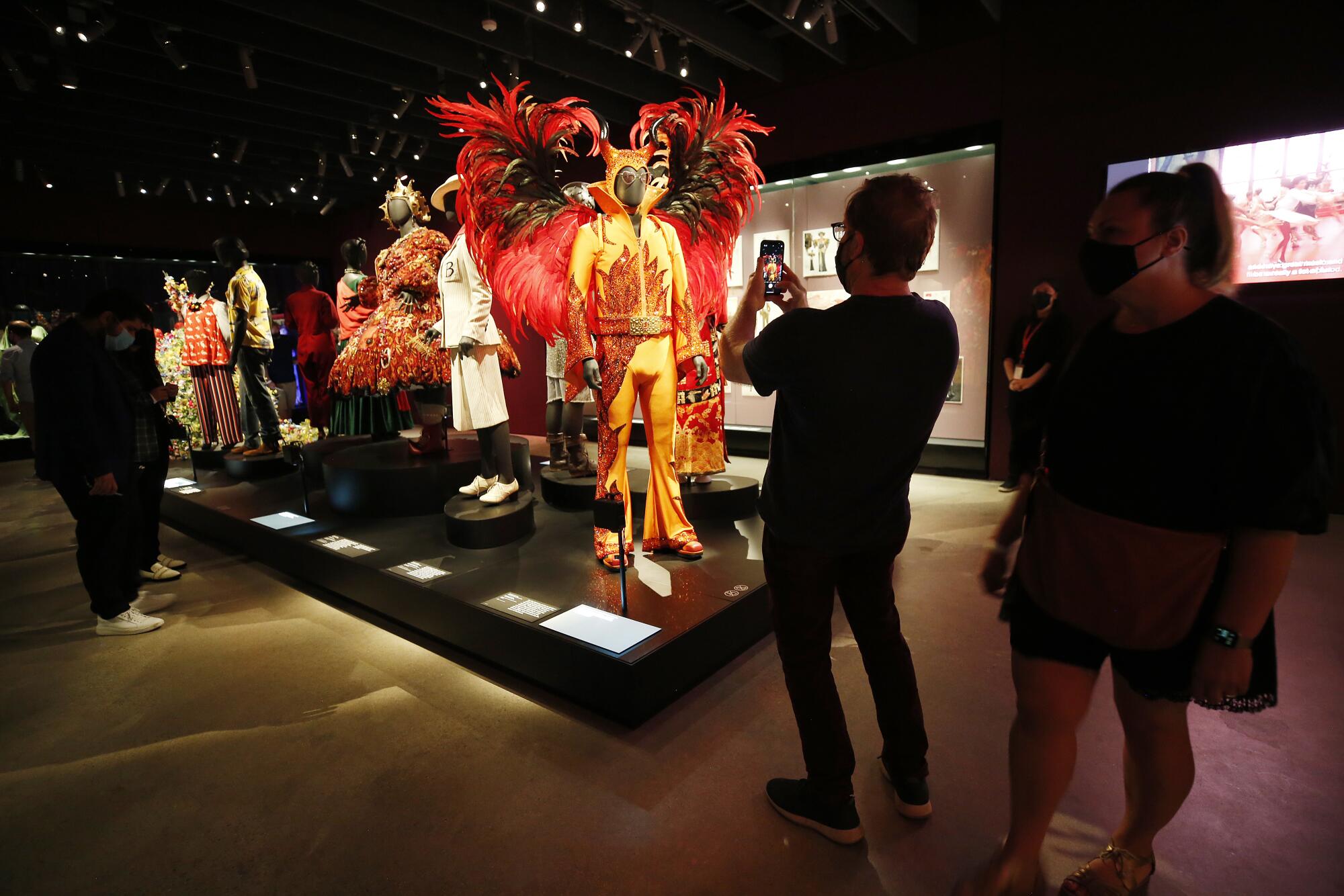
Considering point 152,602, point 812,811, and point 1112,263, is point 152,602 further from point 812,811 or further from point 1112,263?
point 1112,263

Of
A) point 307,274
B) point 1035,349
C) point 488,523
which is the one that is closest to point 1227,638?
point 488,523

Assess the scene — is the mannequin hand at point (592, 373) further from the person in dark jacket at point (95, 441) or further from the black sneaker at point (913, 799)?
the person in dark jacket at point (95, 441)

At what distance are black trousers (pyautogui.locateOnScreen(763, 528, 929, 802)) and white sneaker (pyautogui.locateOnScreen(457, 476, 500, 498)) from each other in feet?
8.43

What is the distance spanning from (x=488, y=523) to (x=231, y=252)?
11.9 feet

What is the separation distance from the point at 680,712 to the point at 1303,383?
1.83 metres

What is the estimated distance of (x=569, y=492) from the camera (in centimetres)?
401

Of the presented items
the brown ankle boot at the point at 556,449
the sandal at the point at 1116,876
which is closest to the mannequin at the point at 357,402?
the brown ankle boot at the point at 556,449

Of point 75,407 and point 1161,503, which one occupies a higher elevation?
point 75,407

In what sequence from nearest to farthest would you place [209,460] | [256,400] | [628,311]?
[628,311] < [256,400] < [209,460]

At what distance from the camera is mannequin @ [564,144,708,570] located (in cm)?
280

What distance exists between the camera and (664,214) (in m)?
3.09

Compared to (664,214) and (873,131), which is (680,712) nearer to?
(664,214)

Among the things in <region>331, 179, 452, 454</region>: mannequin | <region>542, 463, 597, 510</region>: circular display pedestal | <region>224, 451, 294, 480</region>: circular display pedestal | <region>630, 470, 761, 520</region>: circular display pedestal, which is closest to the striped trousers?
<region>224, 451, 294, 480</region>: circular display pedestal

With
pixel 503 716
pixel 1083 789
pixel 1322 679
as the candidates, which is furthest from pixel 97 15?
pixel 1322 679
